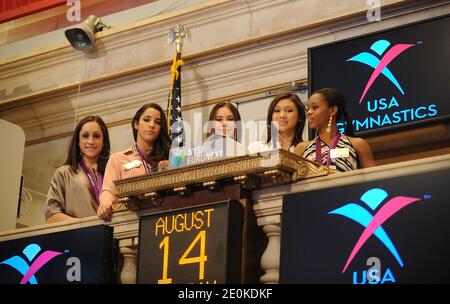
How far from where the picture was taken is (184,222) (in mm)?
6359

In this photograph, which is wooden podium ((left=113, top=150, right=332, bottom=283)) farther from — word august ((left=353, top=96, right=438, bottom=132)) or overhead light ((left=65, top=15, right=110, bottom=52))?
overhead light ((left=65, top=15, right=110, bottom=52))

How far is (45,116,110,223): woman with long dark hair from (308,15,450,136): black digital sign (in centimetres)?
195

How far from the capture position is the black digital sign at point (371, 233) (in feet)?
17.9

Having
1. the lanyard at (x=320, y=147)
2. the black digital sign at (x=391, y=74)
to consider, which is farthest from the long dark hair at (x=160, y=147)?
the black digital sign at (x=391, y=74)

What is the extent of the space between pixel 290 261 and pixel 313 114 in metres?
1.46

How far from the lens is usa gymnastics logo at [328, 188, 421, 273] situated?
564 centimetres

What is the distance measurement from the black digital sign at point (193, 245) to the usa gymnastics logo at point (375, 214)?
687mm

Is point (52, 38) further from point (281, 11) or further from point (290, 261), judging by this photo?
point (290, 261)

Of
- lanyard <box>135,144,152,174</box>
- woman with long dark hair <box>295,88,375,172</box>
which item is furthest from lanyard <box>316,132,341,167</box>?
lanyard <box>135,144,152,174</box>

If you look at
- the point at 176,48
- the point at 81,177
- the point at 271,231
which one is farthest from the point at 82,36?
the point at 271,231

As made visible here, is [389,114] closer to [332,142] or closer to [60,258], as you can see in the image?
[332,142]

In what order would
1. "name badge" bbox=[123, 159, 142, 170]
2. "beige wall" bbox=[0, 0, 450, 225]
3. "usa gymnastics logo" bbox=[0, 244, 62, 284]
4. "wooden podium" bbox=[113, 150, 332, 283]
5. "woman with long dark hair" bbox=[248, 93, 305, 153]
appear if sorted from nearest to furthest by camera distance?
"wooden podium" bbox=[113, 150, 332, 283], "usa gymnastics logo" bbox=[0, 244, 62, 284], "name badge" bbox=[123, 159, 142, 170], "woman with long dark hair" bbox=[248, 93, 305, 153], "beige wall" bbox=[0, 0, 450, 225]

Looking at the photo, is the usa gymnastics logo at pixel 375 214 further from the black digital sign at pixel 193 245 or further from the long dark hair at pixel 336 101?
the long dark hair at pixel 336 101

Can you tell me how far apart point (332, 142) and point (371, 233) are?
125cm
